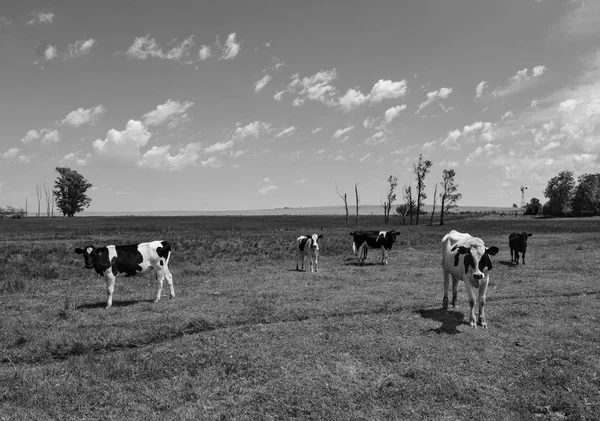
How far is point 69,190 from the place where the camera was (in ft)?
384

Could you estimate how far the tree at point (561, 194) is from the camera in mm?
109750

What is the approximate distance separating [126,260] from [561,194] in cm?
12532

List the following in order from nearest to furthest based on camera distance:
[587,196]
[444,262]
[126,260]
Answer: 1. [444,262]
2. [126,260]
3. [587,196]

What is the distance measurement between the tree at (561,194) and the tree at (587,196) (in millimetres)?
1618

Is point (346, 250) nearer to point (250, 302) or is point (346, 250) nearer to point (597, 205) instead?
point (250, 302)

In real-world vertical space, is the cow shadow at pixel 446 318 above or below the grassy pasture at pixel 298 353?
above

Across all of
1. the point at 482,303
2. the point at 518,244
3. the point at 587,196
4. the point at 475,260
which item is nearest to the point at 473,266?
the point at 475,260

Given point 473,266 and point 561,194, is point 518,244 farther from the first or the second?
point 561,194

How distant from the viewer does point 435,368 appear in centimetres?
810

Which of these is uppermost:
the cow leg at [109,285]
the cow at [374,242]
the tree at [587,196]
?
the tree at [587,196]

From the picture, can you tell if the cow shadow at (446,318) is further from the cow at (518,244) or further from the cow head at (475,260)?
the cow at (518,244)

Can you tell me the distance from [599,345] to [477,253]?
337cm

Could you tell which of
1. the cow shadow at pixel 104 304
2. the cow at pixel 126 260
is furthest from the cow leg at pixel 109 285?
the cow shadow at pixel 104 304

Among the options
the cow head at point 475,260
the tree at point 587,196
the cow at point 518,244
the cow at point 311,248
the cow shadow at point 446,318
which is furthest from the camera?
the tree at point 587,196
